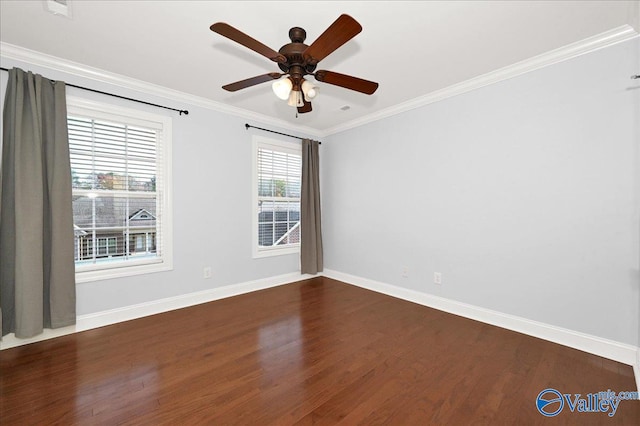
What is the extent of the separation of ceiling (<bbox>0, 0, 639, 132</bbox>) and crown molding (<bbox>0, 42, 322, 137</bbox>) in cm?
7

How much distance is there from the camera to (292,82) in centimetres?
192

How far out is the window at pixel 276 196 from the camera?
13.5 ft

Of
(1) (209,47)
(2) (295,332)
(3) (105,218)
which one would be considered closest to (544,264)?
(2) (295,332)

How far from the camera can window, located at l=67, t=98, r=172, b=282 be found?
2.73 meters

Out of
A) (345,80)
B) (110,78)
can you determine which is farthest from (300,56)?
(110,78)

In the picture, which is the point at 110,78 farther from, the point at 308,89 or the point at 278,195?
the point at 278,195

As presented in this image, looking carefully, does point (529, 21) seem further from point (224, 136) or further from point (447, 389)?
point (224, 136)

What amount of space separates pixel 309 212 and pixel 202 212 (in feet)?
5.58

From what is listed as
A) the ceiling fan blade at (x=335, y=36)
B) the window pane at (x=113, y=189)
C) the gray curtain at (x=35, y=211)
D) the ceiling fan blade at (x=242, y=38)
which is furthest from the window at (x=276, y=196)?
the ceiling fan blade at (x=335, y=36)

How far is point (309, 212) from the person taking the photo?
14.9 ft

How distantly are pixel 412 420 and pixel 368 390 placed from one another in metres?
0.33

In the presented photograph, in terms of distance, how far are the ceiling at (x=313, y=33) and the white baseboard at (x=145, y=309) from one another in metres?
2.52

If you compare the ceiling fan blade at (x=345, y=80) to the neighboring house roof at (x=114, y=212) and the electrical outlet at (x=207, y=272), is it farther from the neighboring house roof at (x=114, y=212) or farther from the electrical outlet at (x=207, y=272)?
the electrical outlet at (x=207, y=272)

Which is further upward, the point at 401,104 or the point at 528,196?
the point at 401,104
